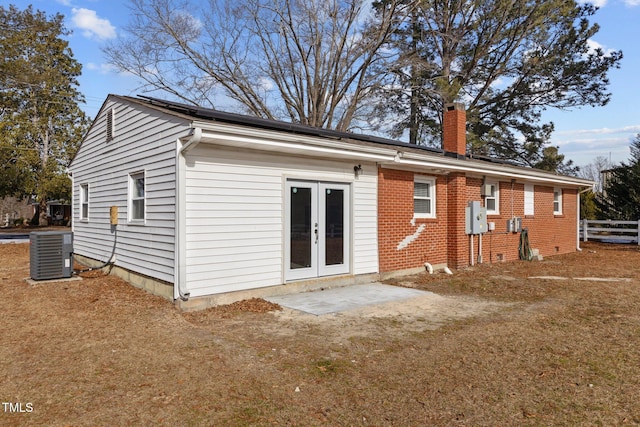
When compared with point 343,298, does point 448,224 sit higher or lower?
higher

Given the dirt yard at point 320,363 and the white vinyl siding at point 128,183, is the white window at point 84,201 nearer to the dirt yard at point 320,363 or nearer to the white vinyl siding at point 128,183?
the white vinyl siding at point 128,183

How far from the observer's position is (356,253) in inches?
346

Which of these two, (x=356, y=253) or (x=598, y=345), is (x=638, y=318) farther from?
(x=356, y=253)

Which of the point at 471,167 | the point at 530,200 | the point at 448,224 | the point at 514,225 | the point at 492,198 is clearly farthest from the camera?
the point at 530,200

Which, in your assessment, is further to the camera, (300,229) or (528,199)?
(528,199)

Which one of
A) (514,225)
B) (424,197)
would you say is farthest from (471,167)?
(514,225)

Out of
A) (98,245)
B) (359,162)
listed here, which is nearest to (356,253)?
Result: (359,162)

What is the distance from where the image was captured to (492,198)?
40.9 ft

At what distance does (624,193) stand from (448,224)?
53.8ft

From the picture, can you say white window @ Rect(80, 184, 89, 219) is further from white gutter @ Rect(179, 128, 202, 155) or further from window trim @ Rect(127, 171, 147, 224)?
white gutter @ Rect(179, 128, 202, 155)

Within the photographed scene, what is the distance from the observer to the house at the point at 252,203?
21.6 ft

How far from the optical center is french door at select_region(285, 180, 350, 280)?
7742 millimetres

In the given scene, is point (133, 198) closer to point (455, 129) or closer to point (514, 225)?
point (455, 129)

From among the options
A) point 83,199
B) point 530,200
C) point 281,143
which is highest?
point 281,143
